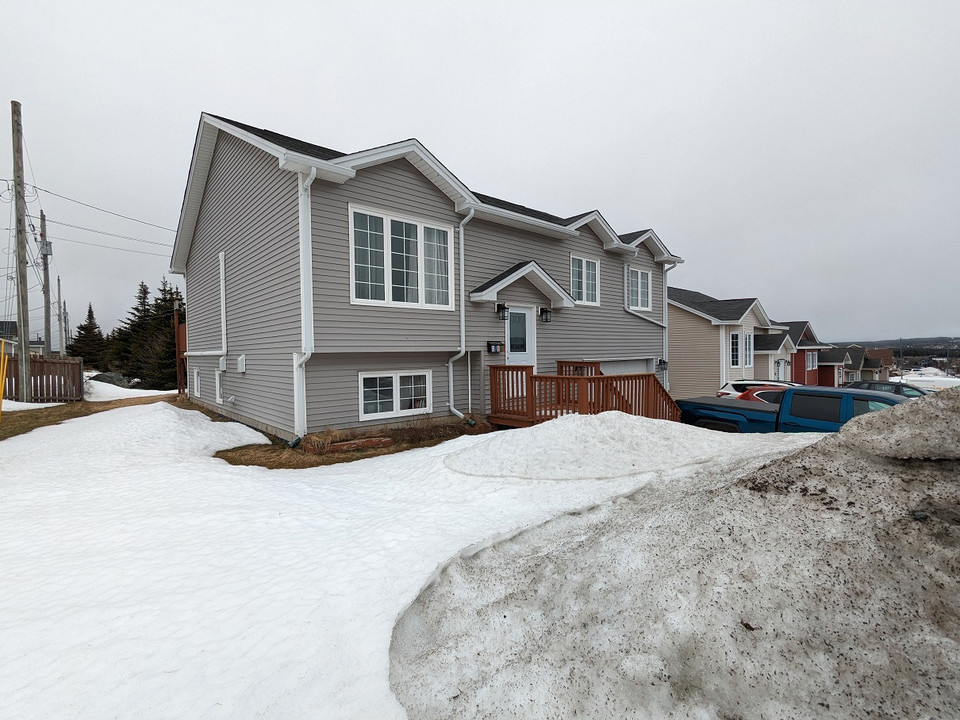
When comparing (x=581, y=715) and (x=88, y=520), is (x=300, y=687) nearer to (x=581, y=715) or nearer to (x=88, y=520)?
(x=581, y=715)

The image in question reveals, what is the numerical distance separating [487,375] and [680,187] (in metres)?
25.2

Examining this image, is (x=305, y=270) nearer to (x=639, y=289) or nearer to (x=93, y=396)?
(x=639, y=289)

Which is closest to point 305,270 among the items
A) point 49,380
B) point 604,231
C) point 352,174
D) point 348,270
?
point 348,270

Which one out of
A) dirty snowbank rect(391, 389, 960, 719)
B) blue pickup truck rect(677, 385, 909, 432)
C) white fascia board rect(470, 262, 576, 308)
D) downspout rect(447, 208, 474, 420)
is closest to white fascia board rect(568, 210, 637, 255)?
white fascia board rect(470, 262, 576, 308)

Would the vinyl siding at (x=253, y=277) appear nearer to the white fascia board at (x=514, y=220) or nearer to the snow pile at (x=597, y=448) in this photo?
the white fascia board at (x=514, y=220)

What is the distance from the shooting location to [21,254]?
14211 millimetres

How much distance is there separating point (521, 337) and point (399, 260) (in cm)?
454

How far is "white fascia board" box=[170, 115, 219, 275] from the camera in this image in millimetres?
12188

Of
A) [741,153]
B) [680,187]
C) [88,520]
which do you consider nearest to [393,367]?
[88,520]

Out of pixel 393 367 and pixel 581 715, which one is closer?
pixel 581 715

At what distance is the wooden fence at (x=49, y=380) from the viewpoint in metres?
15.2

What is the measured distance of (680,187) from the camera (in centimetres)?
2894

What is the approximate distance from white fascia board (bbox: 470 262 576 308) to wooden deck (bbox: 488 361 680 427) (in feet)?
6.42

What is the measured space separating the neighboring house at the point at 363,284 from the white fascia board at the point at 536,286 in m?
0.05
